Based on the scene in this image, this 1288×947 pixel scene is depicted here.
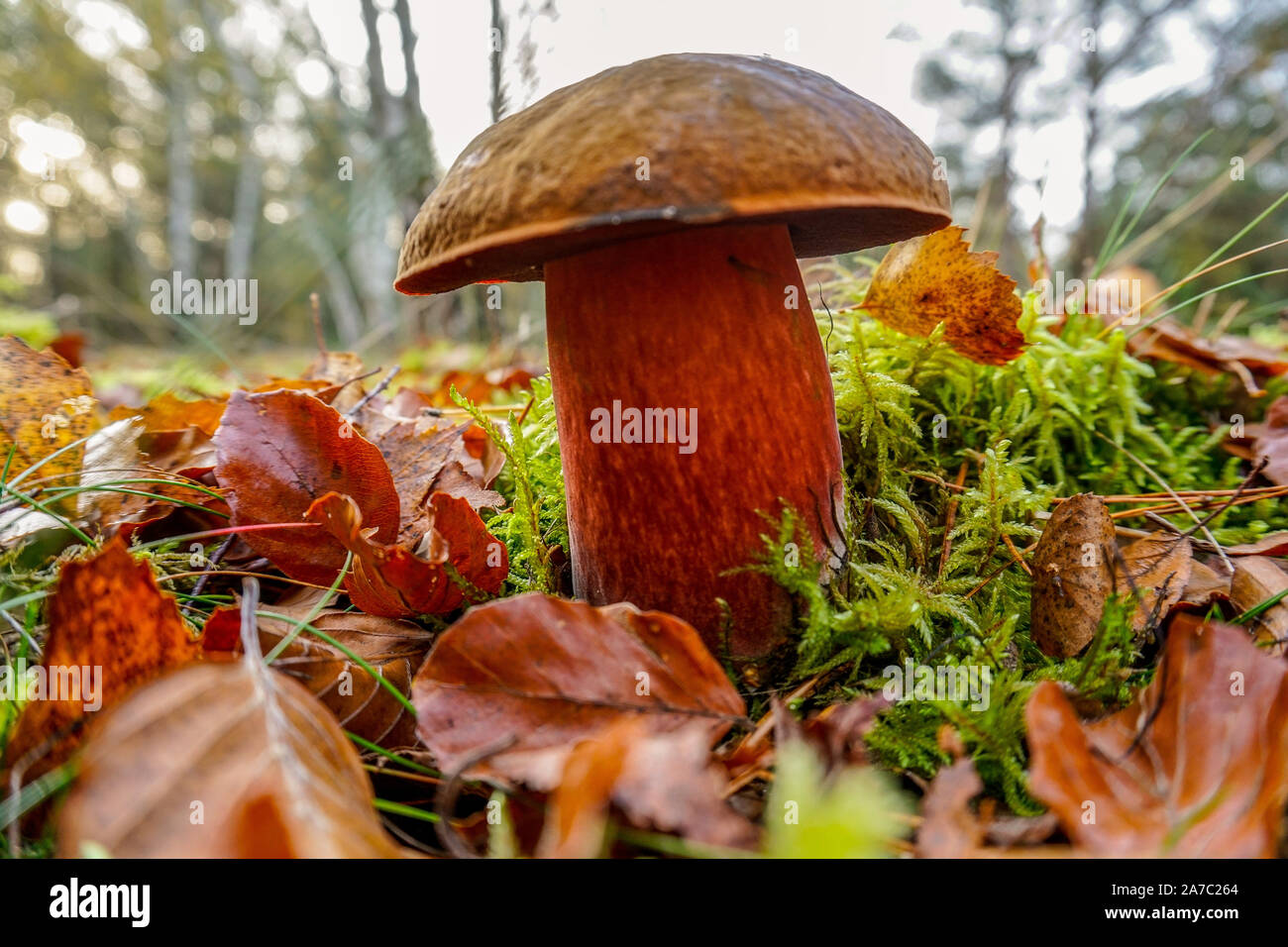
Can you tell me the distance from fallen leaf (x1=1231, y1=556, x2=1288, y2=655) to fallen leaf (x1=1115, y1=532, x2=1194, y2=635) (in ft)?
0.23

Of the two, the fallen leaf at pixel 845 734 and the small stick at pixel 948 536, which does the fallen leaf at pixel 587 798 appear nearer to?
the fallen leaf at pixel 845 734

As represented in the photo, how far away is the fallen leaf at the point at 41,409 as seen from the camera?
147 centimetres

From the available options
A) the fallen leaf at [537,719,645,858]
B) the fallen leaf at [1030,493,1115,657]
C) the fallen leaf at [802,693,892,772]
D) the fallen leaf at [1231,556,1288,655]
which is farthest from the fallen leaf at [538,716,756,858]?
the fallen leaf at [1231,556,1288,655]

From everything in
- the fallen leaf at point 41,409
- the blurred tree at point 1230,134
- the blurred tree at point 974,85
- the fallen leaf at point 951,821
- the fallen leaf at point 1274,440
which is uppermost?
the blurred tree at point 974,85

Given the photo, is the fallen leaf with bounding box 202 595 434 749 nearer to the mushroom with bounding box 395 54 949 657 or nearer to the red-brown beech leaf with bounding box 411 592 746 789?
the red-brown beech leaf with bounding box 411 592 746 789

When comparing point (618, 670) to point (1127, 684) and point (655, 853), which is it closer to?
point (655, 853)

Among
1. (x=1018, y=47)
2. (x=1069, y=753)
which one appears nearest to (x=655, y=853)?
(x=1069, y=753)

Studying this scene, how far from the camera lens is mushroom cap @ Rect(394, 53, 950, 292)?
861mm

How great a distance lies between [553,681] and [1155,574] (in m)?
1.02

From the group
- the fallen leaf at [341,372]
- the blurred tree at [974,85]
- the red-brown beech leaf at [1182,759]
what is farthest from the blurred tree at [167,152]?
the blurred tree at [974,85]

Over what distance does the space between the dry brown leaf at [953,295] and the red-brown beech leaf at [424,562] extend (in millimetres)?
998

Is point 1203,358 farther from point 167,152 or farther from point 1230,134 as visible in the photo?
point 167,152

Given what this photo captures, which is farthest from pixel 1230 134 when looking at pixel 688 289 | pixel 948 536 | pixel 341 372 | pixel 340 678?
pixel 340 678

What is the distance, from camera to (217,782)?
0.60 m
